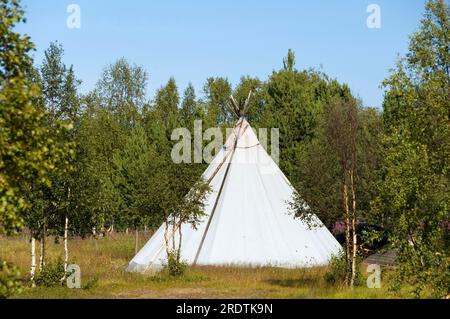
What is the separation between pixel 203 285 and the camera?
27094mm

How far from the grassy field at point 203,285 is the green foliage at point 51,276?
91 cm

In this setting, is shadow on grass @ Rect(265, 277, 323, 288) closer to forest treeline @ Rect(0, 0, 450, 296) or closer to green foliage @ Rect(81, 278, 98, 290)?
forest treeline @ Rect(0, 0, 450, 296)

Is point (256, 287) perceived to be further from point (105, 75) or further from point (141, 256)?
point (105, 75)

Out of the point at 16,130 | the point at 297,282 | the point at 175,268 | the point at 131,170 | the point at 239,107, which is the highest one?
the point at 239,107

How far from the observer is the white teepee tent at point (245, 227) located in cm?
3338

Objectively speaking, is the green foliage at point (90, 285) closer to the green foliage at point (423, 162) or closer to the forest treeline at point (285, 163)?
the forest treeline at point (285, 163)

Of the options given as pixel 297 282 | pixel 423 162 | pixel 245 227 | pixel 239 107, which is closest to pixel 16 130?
pixel 423 162

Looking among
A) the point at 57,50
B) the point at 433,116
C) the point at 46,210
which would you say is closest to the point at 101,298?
the point at 46,210

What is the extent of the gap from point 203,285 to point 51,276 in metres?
5.97

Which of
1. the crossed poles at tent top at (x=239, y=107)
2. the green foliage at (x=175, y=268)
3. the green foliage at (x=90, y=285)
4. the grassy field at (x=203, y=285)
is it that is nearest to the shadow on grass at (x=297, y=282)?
the grassy field at (x=203, y=285)

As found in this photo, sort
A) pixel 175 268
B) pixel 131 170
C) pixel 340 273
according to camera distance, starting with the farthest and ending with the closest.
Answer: pixel 131 170, pixel 175 268, pixel 340 273

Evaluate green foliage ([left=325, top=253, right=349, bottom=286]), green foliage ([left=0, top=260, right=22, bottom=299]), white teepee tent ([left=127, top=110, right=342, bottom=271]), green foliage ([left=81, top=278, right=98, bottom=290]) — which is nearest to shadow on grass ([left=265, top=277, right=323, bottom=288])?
green foliage ([left=325, top=253, right=349, bottom=286])

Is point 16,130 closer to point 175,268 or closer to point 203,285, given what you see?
point 203,285

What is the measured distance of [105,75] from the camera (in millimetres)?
90125
